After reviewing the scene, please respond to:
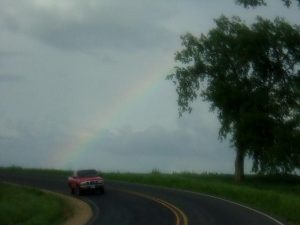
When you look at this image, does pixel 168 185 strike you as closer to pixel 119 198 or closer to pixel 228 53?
pixel 119 198

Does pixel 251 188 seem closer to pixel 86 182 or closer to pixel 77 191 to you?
pixel 86 182

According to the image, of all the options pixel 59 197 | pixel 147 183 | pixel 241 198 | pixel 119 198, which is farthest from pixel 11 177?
pixel 241 198

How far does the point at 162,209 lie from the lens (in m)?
39.9

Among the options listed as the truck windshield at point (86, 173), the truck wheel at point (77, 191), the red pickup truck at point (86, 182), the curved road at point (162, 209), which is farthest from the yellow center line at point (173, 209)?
the truck wheel at point (77, 191)

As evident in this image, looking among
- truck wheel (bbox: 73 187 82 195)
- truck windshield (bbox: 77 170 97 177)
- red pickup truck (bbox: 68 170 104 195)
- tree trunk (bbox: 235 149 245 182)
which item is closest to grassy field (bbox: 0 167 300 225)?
tree trunk (bbox: 235 149 245 182)

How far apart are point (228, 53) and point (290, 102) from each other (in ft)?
25.2

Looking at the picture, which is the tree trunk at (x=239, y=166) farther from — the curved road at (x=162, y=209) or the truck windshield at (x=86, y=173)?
the truck windshield at (x=86, y=173)

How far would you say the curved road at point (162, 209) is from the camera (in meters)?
34.0

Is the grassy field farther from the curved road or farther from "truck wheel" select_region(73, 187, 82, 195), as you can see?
"truck wheel" select_region(73, 187, 82, 195)

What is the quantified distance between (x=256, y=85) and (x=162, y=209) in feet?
113

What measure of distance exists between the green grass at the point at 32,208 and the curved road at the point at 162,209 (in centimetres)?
198

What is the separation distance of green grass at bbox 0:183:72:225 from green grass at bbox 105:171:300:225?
1072 centimetres

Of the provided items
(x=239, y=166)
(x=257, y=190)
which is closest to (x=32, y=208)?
(x=257, y=190)

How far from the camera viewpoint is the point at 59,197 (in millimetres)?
51000
